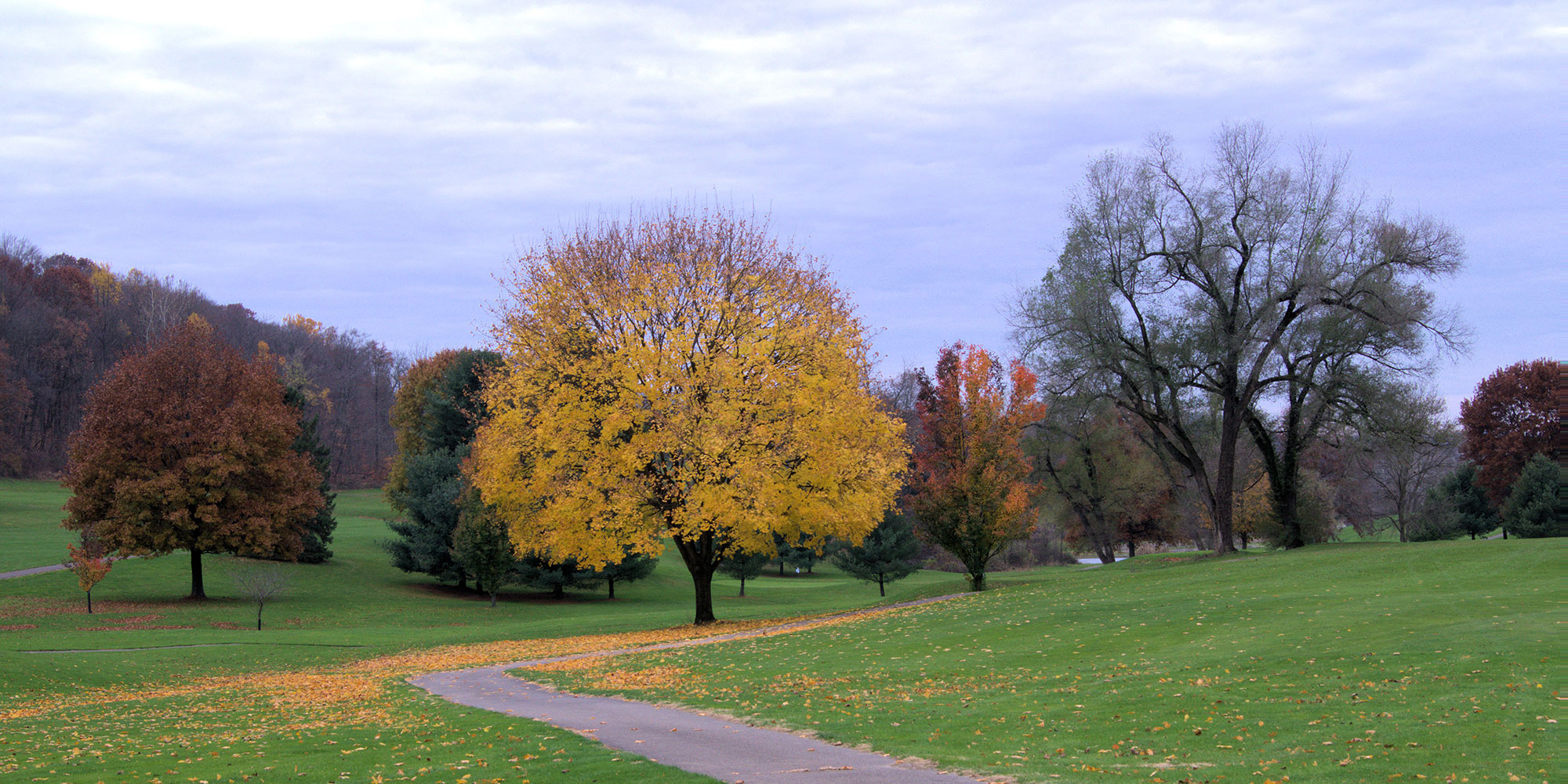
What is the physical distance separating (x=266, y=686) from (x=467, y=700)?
6.74 meters

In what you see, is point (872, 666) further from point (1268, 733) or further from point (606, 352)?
point (606, 352)

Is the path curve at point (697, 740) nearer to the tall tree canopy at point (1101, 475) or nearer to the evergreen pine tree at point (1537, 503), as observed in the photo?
the tall tree canopy at point (1101, 475)

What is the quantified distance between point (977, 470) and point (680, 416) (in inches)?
417

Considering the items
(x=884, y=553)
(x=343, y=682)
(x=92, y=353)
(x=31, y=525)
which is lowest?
(x=343, y=682)

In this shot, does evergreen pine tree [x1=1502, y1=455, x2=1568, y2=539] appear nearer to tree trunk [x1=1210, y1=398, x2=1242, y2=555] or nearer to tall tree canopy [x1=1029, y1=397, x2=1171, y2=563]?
tall tree canopy [x1=1029, y1=397, x2=1171, y2=563]

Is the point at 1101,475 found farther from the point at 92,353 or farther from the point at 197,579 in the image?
the point at 92,353

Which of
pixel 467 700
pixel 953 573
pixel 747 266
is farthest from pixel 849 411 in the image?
pixel 953 573

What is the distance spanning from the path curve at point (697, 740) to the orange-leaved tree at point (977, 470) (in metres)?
16.4

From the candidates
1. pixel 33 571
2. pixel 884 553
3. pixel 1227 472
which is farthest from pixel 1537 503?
pixel 33 571

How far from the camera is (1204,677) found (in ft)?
45.0

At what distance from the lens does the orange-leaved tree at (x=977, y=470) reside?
3036 centimetres

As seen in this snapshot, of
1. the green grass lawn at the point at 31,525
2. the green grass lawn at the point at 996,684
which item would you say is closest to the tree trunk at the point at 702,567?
the green grass lawn at the point at 996,684

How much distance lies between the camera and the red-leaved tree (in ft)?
165

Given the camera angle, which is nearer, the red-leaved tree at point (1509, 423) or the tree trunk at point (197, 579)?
the tree trunk at point (197, 579)
